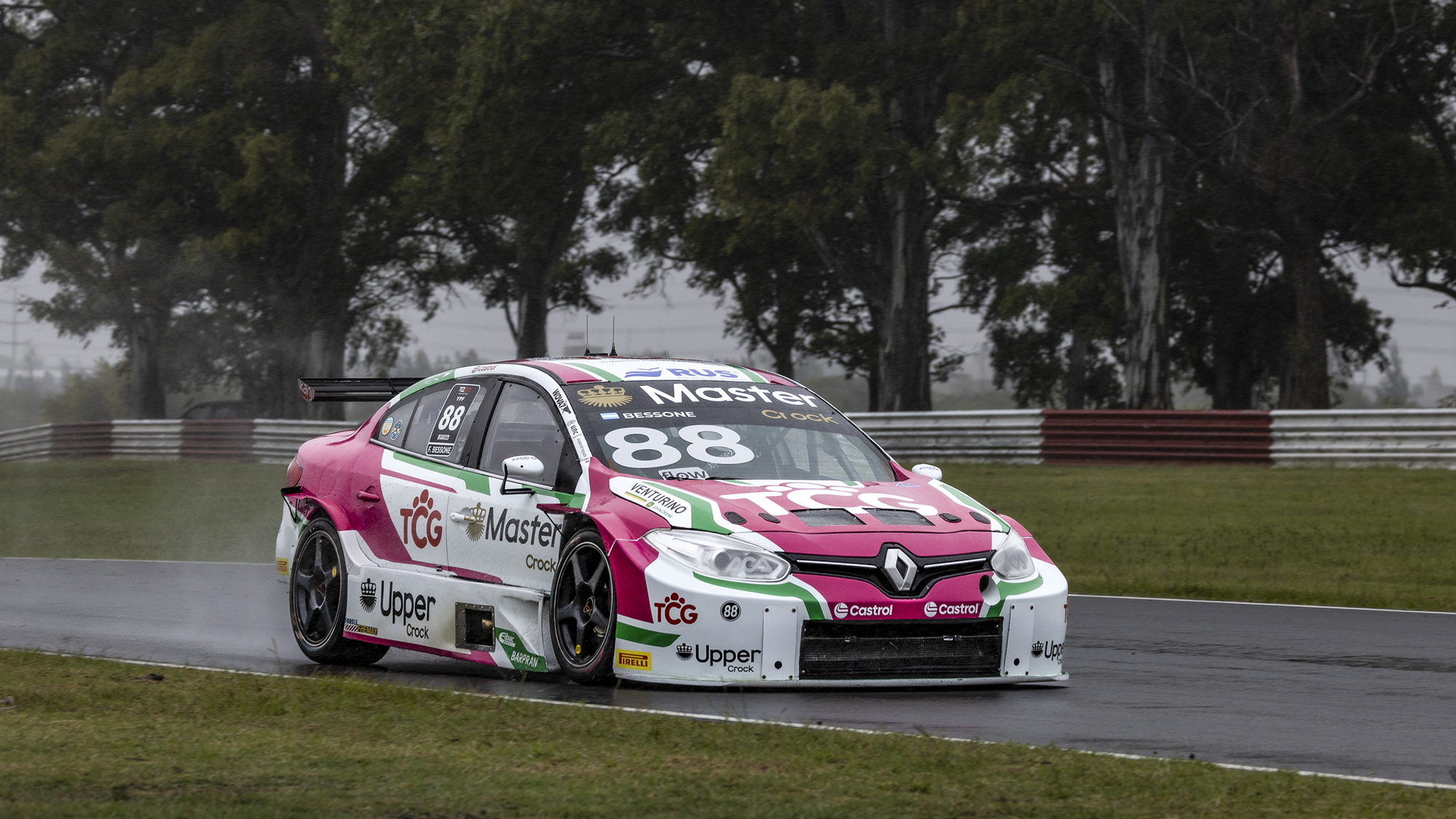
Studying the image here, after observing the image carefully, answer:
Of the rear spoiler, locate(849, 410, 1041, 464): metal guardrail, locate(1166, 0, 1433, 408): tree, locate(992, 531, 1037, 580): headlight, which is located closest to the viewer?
locate(992, 531, 1037, 580): headlight

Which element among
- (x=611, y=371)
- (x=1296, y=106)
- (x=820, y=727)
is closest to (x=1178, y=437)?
(x=1296, y=106)

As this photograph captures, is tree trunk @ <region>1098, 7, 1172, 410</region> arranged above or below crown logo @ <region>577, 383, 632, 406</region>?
above

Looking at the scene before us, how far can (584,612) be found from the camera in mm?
7957

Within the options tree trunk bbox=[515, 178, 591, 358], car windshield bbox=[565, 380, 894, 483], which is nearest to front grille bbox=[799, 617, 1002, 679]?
car windshield bbox=[565, 380, 894, 483]

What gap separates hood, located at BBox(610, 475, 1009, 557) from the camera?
761 centimetres

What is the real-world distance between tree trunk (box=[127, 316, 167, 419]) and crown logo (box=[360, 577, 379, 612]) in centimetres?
4079

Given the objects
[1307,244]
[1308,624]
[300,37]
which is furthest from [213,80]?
[1308,624]

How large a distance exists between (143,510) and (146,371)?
2405cm

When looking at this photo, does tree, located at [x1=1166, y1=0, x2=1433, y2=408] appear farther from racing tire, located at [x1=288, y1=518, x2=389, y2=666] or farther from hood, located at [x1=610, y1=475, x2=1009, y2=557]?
hood, located at [x1=610, y1=475, x2=1009, y2=557]

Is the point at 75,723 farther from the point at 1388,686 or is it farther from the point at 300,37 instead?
the point at 300,37

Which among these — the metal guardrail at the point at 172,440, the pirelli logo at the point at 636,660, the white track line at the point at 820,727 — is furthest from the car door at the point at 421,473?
the metal guardrail at the point at 172,440

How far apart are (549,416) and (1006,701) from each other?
8.44 ft

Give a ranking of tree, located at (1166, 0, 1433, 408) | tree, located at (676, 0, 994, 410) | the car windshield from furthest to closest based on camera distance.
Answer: tree, located at (676, 0, 994, 410), tree, located at (1166, 0, 1433, 408), the car windshield

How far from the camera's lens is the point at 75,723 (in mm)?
6699
